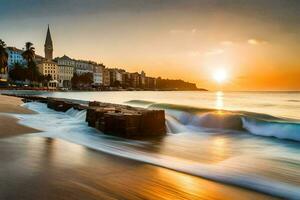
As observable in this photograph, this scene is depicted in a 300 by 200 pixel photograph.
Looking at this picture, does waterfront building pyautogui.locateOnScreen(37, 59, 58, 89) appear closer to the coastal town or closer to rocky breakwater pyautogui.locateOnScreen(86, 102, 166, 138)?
the coastal town

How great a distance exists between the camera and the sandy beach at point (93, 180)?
4.87 metres

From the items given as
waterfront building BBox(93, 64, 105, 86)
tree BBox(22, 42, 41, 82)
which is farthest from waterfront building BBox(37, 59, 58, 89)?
tree BBox(22, 42, 41, 82)

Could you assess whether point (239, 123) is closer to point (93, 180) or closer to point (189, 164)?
point (189, 164)

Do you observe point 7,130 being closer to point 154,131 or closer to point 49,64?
point 154,131

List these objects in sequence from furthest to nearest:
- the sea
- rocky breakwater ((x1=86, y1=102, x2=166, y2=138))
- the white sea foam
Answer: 1. rocky breakwater ((x1=86, y1=102, x2=166, y2=138))
2. the sea
3. the white sea foam

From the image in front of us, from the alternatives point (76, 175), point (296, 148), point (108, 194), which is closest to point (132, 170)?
point (76, 175)

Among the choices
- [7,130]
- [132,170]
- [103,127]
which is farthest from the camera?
[103,127]

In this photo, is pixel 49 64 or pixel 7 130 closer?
pixel 7 130

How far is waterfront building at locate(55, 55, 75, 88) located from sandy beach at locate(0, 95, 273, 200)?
165627mm

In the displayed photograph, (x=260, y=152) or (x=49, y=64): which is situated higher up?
(x=49, y=64)

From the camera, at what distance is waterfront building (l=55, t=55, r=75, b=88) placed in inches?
6619

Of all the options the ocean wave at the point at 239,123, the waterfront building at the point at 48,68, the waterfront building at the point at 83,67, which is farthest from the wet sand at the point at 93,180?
the waterfront building at the point at 83,67

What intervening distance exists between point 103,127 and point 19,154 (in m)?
4.90

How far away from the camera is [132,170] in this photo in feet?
21.4
